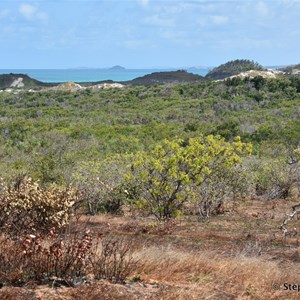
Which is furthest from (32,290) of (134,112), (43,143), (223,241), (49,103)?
(49,103)

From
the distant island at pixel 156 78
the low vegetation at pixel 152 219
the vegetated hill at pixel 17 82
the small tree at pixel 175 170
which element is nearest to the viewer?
the low vegetation at pixel 152 219

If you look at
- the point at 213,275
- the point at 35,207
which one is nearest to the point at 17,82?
the point at 35,207

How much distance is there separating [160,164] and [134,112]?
4742cm

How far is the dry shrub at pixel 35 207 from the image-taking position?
8312 mm

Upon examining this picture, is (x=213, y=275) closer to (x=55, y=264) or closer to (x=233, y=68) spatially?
(x=55, y=264)

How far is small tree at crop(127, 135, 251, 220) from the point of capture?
12219 millimetres

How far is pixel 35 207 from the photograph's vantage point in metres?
8.70

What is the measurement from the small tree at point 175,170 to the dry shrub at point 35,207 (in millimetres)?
3582

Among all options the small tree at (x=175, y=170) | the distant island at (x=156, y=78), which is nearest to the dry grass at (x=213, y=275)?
→ the small tree at (x=175, y=170)

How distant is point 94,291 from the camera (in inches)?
170

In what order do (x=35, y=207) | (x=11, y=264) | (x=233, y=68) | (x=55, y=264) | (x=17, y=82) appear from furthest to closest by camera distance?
(x=233, y=68), (x=17, y=82), (x=35, y=207), (x=55, y=264), (x=11, y=264)

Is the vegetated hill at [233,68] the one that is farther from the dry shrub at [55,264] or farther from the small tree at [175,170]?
the dry shrub at [55,264]

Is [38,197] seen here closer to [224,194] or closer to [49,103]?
[224,194]

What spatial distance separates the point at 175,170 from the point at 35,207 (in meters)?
4.44
